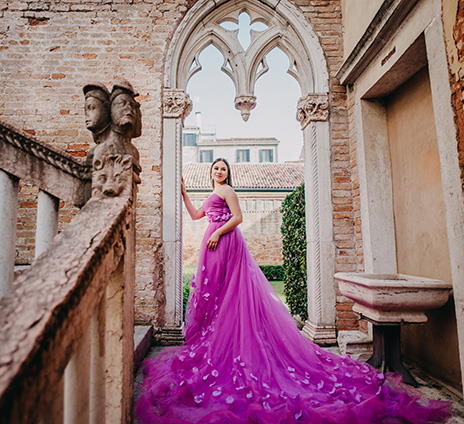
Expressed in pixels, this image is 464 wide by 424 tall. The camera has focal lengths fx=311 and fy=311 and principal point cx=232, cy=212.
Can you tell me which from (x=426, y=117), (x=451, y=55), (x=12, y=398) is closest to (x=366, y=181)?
(x=426, y=117)

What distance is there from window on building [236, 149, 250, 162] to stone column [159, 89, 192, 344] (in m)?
25.6

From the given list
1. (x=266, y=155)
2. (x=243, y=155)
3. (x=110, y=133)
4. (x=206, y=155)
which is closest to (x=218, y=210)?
(x=110, y=133)

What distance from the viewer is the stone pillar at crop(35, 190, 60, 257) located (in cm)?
164

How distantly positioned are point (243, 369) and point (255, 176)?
17108 millimetres

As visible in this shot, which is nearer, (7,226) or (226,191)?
(7,226)

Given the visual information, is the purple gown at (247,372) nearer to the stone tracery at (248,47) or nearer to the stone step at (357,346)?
the stone step at (357,346)

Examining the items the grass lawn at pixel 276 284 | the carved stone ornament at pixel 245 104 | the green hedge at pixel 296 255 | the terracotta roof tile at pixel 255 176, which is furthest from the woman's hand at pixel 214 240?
the terracotta roof tile at pixel 255 176

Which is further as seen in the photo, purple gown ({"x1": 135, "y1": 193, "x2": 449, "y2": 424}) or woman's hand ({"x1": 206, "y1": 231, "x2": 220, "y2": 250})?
woman's hand ({"x1": 206, "y1": 231, "x2": 220, "y2": 250})

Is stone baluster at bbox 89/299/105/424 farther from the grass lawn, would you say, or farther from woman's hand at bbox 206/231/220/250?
the grass lawn

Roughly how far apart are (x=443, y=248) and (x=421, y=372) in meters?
1.20

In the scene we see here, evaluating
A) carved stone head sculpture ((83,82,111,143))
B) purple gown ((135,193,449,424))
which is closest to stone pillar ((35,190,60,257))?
carved stone head sculpture ((83,82,111,143))

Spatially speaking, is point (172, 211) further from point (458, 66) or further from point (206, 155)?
point (206, 155)

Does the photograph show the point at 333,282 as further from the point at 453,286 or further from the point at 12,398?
the point at 12,398

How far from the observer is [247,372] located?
94.3 inches
